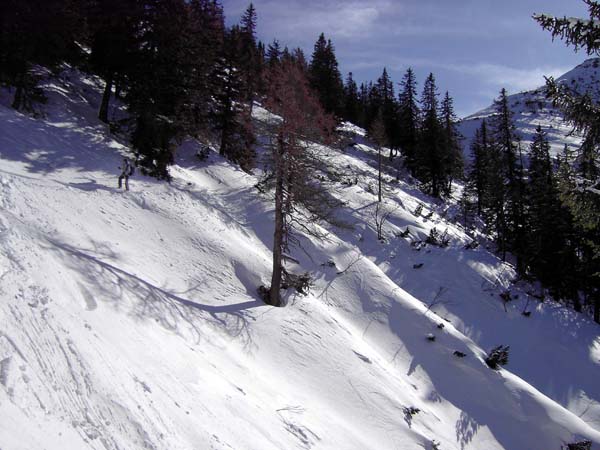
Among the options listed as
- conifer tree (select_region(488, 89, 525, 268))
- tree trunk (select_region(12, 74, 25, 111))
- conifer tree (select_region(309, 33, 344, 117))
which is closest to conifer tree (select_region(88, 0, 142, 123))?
tree trunk (select_region(12, 74, 25, 111))

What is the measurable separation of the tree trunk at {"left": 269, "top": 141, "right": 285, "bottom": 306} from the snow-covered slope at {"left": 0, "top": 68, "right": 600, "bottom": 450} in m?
0.71

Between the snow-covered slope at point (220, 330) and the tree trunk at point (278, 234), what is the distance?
28.0 inches

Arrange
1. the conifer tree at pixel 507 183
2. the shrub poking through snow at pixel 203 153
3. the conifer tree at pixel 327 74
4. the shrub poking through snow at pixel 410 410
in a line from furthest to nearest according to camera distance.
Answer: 1. the conifer tree at pixel 327 74
2. the conifer tree at pixel 507 183
3. the shrub poking through snow at pixel 203 153
4. the shrub poking through snow at pixel 410 410

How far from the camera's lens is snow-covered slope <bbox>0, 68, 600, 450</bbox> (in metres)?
5.01

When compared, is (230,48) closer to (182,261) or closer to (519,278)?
(182,261)

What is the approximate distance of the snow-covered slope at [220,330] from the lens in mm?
5008

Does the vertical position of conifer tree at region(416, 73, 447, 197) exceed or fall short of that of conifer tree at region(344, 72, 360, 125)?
it falls short

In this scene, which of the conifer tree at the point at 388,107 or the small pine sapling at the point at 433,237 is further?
the conifer tree at the point at 388,107

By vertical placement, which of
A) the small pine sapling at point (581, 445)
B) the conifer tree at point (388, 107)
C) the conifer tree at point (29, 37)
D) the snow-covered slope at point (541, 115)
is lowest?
the small pine sapling at point (581, 445)

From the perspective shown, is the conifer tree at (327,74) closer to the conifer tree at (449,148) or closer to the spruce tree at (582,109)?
the conifer tree at (449,148)

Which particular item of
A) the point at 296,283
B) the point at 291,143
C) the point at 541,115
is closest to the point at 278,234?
the point at 296,283

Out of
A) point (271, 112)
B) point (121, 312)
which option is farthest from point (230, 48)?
point (121, 312)

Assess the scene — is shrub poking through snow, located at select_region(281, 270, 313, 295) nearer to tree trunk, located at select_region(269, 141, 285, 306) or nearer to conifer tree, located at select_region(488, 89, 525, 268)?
tree trunk, located at select_region(269, 141, 285, 306)

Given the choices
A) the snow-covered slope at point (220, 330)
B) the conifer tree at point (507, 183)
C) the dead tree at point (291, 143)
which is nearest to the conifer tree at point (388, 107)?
the conifer tree at point (507, 183)
